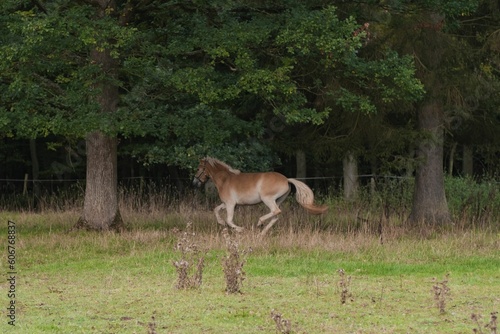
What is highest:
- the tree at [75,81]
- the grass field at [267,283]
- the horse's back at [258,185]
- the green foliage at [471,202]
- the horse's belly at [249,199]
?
the tree at [75,81]

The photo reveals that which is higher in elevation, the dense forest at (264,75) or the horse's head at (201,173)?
the dense forest at (264,75)

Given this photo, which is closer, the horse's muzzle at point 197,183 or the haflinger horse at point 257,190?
the haflinger horse at point 257,190

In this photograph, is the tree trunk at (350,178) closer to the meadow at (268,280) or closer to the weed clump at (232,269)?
the meadow at (268,280)

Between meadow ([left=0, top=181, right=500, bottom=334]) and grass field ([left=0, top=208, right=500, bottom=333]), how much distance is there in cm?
2

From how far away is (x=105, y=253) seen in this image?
54.0 feet

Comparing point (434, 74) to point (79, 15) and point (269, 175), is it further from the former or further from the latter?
point (79, 15)

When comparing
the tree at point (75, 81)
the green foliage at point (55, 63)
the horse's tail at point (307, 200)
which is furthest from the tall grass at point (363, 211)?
the green foliage at point (55, 63)

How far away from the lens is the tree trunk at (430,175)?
67.9 ft

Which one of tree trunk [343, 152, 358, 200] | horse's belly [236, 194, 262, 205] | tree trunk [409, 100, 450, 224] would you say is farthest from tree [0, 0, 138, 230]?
tree trunk [343, 152, 358, 200]

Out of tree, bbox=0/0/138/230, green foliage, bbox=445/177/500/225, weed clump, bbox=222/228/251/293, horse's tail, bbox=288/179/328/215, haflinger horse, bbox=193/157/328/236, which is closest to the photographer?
weed clump, bbox=222/228/251/293

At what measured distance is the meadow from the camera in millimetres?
9773

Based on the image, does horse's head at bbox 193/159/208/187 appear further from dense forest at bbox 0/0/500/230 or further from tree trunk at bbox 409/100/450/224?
tree trunk at bbox 409/100/450/224

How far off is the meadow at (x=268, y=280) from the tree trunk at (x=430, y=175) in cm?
70

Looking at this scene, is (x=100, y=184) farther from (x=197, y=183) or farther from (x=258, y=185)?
(x=258, y=185)
